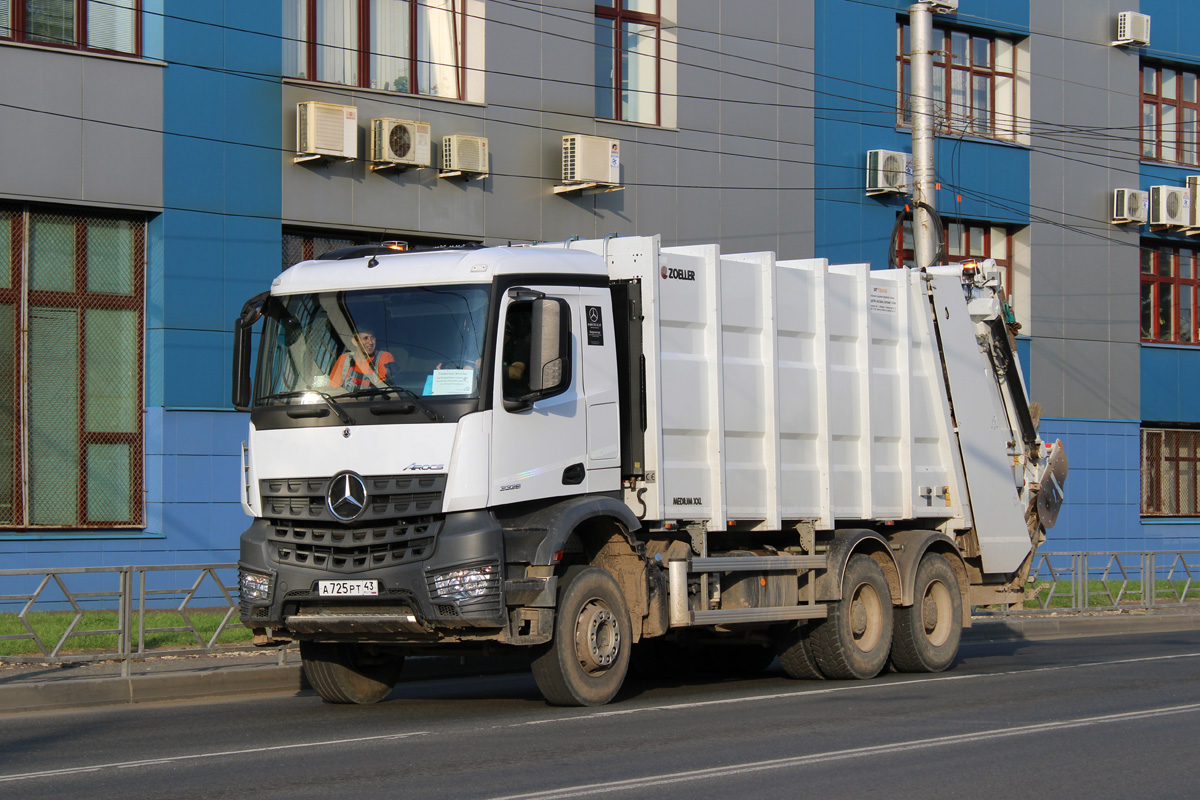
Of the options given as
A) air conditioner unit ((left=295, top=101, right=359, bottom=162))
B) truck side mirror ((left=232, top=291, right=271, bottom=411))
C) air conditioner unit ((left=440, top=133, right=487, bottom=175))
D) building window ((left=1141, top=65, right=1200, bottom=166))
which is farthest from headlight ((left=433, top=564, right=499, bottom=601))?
building window ((left=1141, top=65, right=1200, bottom=166))

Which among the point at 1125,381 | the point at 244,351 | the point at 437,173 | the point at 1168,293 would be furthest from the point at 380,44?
the point at 1168,293

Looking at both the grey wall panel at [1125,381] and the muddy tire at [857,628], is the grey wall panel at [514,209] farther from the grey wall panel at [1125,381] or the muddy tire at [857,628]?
the grey wall panel at [1125,381]

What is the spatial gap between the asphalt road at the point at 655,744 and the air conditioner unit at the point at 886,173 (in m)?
13.2

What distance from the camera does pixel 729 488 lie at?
12.2 metres

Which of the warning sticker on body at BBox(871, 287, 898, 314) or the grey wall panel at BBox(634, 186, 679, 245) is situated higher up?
the grey wall panel at BBox(634, 186, 679, 245)

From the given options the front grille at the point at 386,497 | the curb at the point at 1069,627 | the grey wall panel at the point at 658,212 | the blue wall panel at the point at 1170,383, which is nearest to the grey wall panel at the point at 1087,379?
the blue wall panel at the point at 1170,383

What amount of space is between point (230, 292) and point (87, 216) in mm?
1890

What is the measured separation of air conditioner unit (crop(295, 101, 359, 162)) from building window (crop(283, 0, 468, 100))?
76 centimetres

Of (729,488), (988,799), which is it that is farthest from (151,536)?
(988,799)

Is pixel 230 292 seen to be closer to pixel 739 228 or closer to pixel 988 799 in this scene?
pixel 739 228

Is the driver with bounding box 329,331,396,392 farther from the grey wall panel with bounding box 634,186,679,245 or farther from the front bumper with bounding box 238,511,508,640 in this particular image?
the grey wall panel with bounding box 634,186,679,245

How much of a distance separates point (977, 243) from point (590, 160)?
31.3ft

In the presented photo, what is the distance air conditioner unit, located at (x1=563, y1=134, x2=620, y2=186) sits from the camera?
69.7 feet

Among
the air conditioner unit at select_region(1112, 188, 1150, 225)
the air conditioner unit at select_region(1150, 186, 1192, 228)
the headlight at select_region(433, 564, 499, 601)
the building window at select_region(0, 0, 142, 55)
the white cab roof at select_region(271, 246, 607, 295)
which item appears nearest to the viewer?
the headlight at select_region(433, 564, 499, 601)
